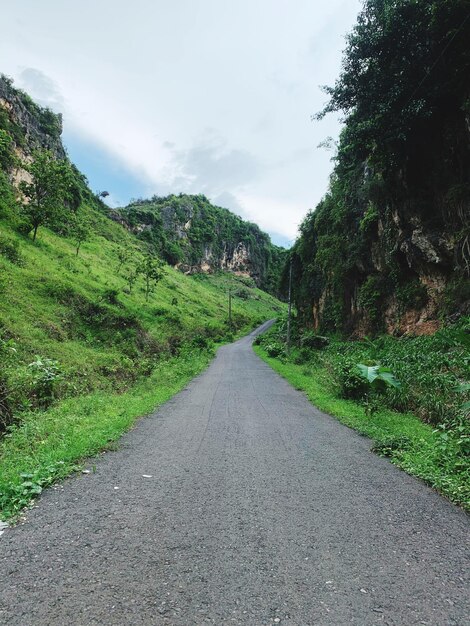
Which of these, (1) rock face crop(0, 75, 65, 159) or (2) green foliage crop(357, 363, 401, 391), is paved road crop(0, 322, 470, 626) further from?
(1) rock face crop(0, 75, 65, 159)

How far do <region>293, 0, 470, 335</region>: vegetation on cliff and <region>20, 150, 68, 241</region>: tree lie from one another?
77.0 feet

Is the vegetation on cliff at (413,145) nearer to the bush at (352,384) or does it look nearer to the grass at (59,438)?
the bush at (352,384)

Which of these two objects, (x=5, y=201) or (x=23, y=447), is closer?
(x=23, y=447)

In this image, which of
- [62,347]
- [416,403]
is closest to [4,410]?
[62,347]

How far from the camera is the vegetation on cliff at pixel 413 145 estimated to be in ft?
41.0

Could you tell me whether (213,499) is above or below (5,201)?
below

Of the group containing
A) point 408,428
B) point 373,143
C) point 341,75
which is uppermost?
point 341,75

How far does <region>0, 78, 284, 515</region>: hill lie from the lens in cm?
688

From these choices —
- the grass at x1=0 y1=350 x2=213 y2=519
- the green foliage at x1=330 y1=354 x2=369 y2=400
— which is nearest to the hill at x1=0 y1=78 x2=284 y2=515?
the grass at x1=0 y1=350 x2=213 y2=519

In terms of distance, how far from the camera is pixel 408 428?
8055 millimetres

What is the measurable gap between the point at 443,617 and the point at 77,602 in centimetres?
274

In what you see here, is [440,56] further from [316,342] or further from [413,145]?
[316,342]

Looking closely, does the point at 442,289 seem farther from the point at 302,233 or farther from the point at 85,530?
the point at 302,233

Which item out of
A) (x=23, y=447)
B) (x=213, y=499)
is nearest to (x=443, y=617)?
(x=213, y=499)
